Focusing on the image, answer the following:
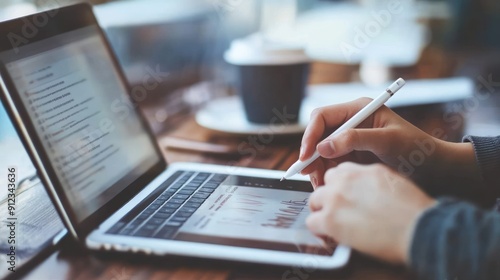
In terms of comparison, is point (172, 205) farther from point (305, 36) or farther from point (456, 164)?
point (305, 36)

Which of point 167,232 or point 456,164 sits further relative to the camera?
point 456,164

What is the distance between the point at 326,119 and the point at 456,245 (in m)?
0.28

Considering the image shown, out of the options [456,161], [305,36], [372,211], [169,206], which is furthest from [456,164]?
[305,36]

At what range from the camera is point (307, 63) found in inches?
38.6

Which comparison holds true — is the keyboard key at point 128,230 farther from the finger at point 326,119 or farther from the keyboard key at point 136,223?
the finger at point 326,119

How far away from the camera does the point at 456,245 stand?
476mm

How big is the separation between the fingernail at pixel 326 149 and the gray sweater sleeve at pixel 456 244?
0.16 metres

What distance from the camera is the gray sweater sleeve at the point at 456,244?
1.55 feet

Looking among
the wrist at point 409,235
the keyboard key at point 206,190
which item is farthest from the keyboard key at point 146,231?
the wrist at point 409,235

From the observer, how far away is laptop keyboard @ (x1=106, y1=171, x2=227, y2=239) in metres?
0.57

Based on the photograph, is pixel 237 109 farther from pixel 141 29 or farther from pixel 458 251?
pixel 458 251

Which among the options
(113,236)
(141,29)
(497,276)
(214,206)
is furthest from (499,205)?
(141,29)

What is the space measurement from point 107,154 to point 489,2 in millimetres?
2468

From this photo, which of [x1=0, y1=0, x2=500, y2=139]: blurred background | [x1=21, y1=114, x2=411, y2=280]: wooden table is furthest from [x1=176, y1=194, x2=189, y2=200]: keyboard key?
[x1=0, y1=0, x2=500, y2=139]: blurred background
